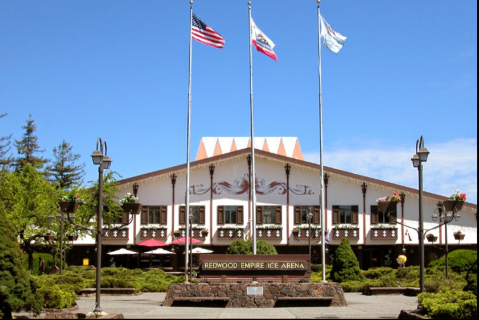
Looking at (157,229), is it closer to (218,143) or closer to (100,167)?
(218,143)

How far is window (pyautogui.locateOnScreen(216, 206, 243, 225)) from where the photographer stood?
4825 centimetres

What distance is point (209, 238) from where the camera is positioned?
48.0 m

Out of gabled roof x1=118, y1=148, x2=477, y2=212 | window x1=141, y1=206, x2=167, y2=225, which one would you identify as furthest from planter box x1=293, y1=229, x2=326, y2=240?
window x1=141, y1=206, x2=167, y2=225

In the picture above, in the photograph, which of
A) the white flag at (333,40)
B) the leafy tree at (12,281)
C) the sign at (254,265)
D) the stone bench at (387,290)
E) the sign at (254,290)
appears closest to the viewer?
the leafy tree at (12,281)


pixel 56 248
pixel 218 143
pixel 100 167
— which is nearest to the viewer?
pixel 100 167

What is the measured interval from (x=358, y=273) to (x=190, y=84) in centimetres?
1280

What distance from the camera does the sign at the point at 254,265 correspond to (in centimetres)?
2277

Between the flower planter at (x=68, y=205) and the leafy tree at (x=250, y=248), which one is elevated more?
the flower planter at (x=68, y=205)

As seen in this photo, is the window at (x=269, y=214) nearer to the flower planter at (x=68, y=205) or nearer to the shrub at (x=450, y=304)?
the flower planter at (x=68, y=205)

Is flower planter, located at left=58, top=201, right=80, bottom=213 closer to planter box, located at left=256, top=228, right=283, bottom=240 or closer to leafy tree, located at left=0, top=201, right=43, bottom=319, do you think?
leafy tree, located at left=0, top=201, right=43, bottom=319

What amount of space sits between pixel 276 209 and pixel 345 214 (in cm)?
490

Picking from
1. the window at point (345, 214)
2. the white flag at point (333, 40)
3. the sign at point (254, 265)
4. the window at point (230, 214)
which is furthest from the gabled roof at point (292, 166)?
the sign at point (254, 265)

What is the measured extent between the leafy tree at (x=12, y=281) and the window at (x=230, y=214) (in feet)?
107

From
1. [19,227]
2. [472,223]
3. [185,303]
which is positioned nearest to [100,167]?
[185,303]
